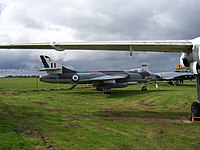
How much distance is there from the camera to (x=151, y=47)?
8.30 m

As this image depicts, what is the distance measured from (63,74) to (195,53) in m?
21.5

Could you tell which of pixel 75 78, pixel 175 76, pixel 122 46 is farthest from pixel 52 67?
pixel 175 76

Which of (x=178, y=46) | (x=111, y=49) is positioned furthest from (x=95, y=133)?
(x=178, y=46)

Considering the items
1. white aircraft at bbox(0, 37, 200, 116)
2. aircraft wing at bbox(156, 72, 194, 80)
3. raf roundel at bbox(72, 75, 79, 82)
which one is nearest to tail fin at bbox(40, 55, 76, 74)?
raf roundel at bbox(72, 75, 79, 82)

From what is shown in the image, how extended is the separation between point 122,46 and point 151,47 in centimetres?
100

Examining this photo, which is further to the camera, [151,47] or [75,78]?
[75,78]

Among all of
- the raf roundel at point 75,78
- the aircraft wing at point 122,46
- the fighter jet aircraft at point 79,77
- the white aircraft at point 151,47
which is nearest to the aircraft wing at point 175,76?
the fighter jet aircraft at point 79,77

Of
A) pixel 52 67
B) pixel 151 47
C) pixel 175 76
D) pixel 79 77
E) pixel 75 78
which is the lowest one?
pixel 75 78

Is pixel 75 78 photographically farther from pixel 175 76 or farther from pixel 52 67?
pixel 175 76

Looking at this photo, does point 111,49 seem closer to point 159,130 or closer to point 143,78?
point 159,130

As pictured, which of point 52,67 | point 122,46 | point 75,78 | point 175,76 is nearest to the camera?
point 122,46

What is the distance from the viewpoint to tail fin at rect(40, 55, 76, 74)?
27.7 m

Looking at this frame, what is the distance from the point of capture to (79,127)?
26.3 feet

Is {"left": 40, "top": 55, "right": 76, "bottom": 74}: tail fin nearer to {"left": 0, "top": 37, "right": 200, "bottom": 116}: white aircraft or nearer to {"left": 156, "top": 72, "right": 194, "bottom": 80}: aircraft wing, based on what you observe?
{"left": 0, "top": 37, "right": 200, "bottom": 116}: white aircraft
